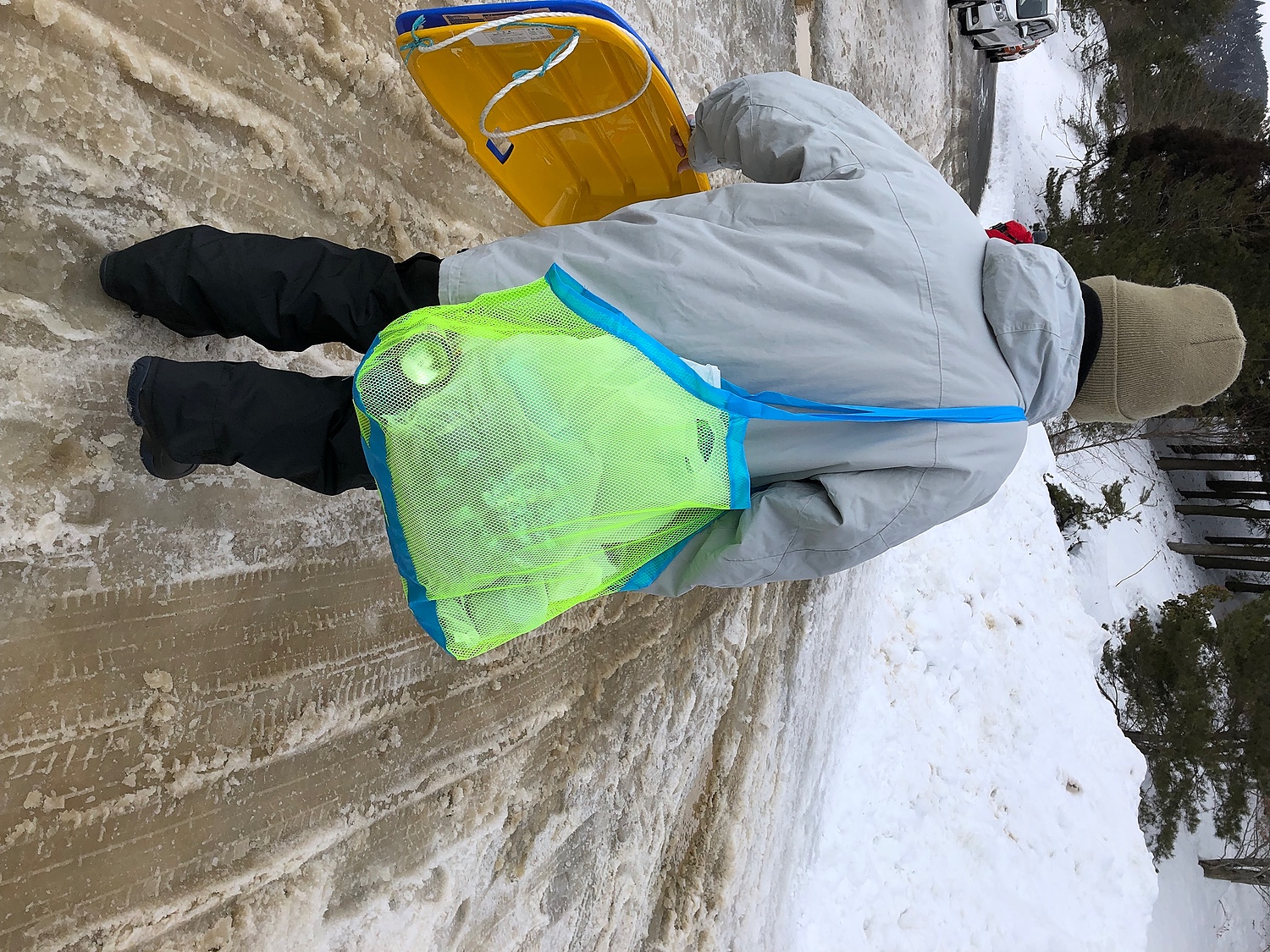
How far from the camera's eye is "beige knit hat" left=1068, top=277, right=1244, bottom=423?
142 centimetres

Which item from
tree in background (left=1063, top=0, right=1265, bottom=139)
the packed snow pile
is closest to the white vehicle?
tree in background (left=1063, top=0, right=1265, bottom=139)

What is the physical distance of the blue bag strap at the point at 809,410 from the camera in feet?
3.86

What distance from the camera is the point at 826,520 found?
1246 mm

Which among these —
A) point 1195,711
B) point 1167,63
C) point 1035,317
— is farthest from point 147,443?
point 1167,63

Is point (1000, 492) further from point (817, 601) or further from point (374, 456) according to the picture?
point (374, 456)

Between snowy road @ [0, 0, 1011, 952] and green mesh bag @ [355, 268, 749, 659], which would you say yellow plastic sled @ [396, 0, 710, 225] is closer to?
snowy road @ [0, 0, 1011, 952]

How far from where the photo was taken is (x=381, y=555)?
194 centimetres

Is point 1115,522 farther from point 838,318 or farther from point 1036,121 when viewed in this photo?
point 838,318

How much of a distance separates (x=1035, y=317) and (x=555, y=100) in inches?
48.2

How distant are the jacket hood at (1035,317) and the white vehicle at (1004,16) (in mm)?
6412

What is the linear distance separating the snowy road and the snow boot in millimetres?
101

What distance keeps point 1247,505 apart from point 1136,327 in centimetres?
891

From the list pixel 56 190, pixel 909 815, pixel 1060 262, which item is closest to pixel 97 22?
pixel 56 190

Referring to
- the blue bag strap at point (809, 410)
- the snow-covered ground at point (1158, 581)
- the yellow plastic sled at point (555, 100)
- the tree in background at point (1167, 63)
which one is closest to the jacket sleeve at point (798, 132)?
the yellow plastic sled at point (555, 100)
